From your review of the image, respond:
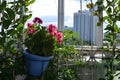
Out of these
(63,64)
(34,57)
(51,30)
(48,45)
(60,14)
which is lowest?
(63,64)

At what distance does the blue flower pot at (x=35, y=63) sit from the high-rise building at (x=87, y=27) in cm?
119

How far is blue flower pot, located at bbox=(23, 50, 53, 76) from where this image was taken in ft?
8.57

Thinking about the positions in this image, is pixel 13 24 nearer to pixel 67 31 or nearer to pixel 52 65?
pixel 52 65

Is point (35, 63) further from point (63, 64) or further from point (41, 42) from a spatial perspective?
point (63, 64)

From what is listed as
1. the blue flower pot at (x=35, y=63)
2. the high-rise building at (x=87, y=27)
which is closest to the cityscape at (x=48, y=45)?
the blue flower pot at (x=35, y=63)

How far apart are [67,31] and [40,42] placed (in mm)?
769

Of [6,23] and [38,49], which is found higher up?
[6,23]

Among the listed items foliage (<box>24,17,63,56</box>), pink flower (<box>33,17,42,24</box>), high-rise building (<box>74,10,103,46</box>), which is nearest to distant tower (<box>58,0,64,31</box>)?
high-rise building (<box>74,10,103,46</box>)

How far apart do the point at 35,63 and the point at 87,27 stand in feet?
4.99

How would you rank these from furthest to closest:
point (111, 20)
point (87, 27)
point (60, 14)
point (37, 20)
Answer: point (87, 27) → point (60, 14) → point (37, 20) → point (111, 20)

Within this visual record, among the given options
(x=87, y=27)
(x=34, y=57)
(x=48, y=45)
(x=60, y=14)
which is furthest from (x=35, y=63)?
(x=87, y=27)

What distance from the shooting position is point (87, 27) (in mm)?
4016

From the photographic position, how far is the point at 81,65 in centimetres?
338

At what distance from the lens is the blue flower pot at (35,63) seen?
8.57ft
